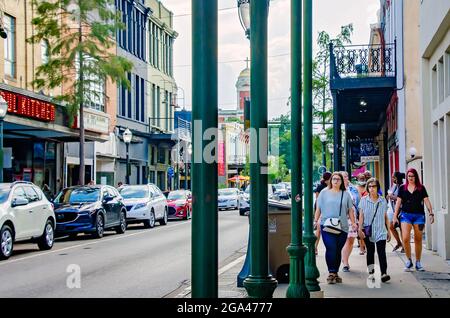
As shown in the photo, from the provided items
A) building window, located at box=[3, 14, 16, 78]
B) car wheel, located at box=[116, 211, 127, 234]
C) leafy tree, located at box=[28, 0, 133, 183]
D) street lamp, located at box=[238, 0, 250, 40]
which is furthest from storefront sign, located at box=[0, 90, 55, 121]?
street lamp, located at box=[238, 0, 250, 40]

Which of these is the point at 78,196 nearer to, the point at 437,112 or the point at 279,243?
the point at 437,112

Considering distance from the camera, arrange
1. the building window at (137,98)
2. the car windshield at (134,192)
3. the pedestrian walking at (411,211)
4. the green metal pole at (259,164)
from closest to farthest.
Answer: the green metal pole at (259,164)
the pedestrian walking at (411,211)
the car windshield at (134,192)
the building window at (137,98)

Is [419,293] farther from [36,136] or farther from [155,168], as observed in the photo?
[155,168]

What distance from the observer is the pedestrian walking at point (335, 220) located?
10.9m

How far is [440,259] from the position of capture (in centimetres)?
1411

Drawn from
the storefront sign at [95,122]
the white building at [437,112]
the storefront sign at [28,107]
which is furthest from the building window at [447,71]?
the storefront sign at [95,122]

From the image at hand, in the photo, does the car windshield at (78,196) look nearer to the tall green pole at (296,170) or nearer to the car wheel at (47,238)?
the car wheel at (47,238)

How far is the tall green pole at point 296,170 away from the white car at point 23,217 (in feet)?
28.4

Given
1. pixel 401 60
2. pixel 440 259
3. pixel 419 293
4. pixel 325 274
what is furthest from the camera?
pixel 401 60

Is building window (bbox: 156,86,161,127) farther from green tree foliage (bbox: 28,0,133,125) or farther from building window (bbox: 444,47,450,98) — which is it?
building window (bbox: 444,47,450,98)

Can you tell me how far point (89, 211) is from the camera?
20.9 m

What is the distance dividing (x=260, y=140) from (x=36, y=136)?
85.7 feet

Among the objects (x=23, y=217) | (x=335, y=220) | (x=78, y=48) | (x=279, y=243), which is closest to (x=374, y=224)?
(x=335, y=220)
